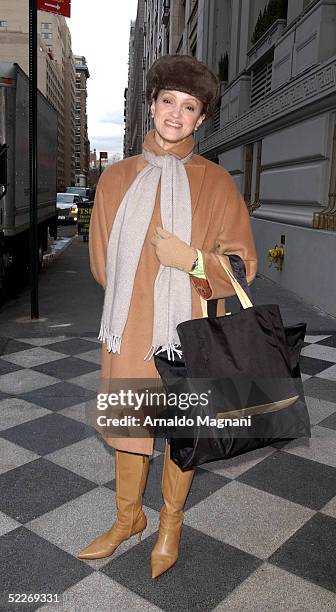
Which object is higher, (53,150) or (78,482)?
(53,150)

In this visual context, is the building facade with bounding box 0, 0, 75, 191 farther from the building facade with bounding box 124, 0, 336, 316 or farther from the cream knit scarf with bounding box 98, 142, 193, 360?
the cream knit scarf with bounding box 98, 142, 193, 360

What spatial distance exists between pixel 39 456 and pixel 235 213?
1.98 metres

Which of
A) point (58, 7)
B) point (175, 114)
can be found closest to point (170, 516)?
point (175, 114)

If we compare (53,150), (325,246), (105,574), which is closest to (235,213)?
(105,574)

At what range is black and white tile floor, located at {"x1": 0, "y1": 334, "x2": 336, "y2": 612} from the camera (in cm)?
216

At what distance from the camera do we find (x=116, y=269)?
2.10 meters

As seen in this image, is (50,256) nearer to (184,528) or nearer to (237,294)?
(184,528)

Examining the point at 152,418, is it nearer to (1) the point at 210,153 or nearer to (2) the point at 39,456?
(2) the point at 39,456

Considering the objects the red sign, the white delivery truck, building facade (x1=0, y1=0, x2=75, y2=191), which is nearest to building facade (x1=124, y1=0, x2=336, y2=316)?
the white delivery truck

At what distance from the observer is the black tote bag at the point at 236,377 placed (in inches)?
73.4

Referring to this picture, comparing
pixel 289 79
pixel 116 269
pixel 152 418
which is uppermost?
pixel 289 79

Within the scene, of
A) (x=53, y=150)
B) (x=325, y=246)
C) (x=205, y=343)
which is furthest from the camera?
(x=53, y=150)

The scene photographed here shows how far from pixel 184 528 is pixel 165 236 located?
4.72 ft

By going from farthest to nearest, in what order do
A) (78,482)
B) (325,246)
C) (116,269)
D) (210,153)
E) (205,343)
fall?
(210,153) < (325,246) < (78,482) < (116,269) < (205,343)
